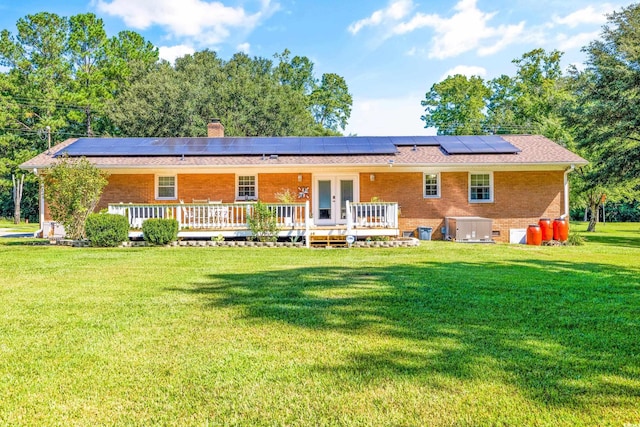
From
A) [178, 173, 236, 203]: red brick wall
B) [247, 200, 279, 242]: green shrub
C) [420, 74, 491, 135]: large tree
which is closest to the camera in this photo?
[247, 200, 279, 242]: green shrub

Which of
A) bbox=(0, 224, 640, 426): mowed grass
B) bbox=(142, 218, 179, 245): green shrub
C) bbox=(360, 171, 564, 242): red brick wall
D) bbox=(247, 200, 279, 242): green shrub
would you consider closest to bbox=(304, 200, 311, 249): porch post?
bbox=(247, 200, 279, 242): green shrub

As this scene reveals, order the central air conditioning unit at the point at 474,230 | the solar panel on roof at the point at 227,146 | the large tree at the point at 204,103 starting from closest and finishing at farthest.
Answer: the central air conditioning unit at the point at 474,230, the solar panel on roof at the point at 227,146, the large tree at the point at 204,103

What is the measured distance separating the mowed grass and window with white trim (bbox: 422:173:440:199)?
8.80 meters

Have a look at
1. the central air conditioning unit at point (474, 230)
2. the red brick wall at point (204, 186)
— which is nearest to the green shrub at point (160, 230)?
the red brick wall at point (204, 186)

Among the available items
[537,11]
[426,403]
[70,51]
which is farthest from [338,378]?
[70,51]

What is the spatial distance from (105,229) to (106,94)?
28.6m

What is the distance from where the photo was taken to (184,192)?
52.9 feet

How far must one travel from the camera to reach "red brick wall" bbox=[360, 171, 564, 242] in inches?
623

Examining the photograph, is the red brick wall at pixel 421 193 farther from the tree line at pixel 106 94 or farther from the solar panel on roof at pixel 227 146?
the tree line at pixel 106 94

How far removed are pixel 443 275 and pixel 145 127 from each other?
95.9ft

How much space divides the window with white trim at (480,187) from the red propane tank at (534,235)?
1.88m

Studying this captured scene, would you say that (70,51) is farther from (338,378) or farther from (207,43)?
(338,378)

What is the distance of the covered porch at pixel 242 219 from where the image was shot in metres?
13.3

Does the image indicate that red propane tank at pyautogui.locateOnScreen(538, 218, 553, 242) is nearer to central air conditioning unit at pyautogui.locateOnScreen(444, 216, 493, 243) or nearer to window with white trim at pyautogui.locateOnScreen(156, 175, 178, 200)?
central air conditioning unit at pyautogui.locateOnScreen(444, 216, 493, 243)
